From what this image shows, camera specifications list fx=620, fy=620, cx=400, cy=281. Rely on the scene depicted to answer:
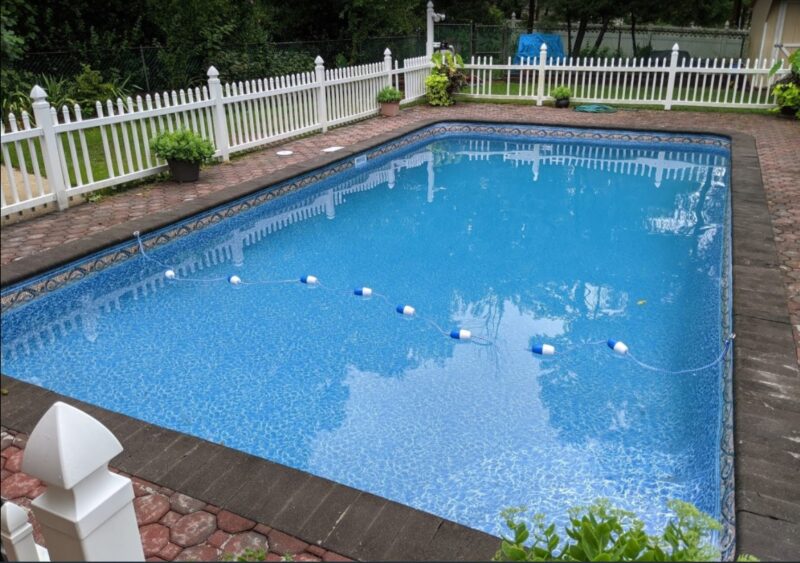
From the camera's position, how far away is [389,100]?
12547 millimetres

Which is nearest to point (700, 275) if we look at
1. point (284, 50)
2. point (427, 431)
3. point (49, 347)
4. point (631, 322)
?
point (631, 322)

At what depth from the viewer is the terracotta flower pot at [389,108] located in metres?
12.6

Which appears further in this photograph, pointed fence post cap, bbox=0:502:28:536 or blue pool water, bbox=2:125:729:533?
blue pool water, bbox=2:125:729:533

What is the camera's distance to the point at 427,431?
3.69 meters

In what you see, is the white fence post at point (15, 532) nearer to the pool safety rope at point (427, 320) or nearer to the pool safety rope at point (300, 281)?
the pool safety rope at point (427, 320)

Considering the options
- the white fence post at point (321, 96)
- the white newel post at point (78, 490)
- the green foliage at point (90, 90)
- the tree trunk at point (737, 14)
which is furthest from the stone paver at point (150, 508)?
the tree trunk at point (737, 14)

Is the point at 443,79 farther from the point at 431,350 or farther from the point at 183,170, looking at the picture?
the point at 431,350

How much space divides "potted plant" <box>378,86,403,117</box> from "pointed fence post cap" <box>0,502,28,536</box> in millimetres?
11805

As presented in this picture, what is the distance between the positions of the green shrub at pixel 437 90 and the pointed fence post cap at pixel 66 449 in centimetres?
1347

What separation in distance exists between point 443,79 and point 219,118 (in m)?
6.67

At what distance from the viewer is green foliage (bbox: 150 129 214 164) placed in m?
7.50

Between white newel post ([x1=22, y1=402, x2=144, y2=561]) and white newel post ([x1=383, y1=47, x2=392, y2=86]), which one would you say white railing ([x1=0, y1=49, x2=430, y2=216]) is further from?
white newel post ([x1=22, y1=402, x2=144, y2=561])

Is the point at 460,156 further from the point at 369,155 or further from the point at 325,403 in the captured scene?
the point at 325,403

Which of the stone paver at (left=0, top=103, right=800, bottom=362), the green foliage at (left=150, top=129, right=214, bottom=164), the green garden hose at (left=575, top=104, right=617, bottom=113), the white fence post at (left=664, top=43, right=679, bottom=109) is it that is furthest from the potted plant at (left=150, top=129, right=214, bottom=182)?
the white fence post at (left=664, top=43, right=679, bottom=109)
